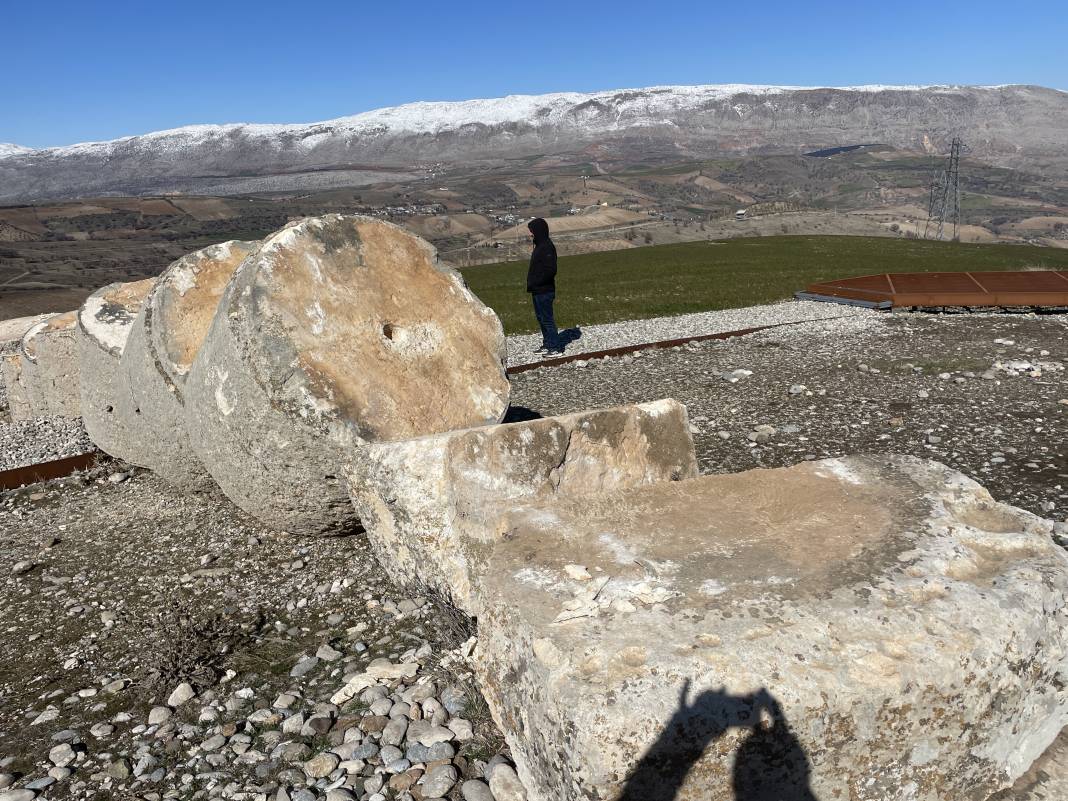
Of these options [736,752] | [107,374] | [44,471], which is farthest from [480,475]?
[44,471]

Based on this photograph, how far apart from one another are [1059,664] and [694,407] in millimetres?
6083

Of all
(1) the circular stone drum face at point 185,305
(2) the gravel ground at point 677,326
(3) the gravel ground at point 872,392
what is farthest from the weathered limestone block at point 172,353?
(2) the gravel ground at point 677,326

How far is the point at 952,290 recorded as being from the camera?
15352 millimetres

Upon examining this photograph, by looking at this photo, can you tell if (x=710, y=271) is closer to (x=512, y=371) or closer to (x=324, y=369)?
(x=512, y=371)

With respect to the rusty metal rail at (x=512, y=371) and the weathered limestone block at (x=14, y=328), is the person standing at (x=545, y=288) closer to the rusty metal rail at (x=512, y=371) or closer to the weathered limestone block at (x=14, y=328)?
the rusty metal rail at (x=512, y=371)

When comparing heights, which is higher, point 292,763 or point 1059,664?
point 1059,664

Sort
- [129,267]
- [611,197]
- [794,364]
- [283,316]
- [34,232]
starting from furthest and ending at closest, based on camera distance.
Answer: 1. [611,197]
2. [34,232]
3. [129,267]
4. [794,364]
5. [283,316]

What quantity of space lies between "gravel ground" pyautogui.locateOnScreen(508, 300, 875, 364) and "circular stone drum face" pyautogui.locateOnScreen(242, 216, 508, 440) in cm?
638

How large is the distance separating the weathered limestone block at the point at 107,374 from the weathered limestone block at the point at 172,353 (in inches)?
10.4

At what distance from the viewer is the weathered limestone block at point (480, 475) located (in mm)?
4004

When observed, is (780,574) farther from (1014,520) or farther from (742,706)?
(1014,520)

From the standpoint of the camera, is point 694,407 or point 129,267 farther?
point 129,267

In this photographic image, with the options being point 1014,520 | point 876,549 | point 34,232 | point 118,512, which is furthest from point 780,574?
point 34,232

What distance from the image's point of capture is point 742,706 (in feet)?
8.09
